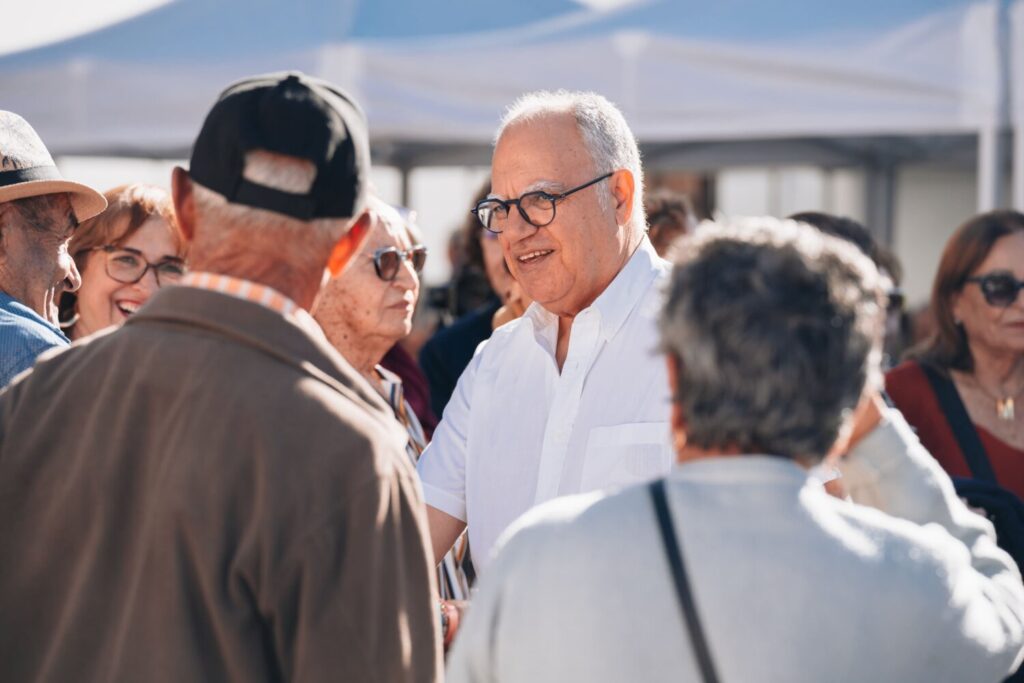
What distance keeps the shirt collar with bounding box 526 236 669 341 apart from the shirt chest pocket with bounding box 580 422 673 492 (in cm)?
24

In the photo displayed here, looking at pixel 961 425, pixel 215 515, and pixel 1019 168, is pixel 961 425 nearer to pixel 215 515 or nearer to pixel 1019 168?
pixel 1019 168

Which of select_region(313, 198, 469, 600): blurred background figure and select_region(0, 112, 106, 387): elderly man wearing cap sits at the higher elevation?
select_region(0, 112, 106, 387): elderly man wearing cap

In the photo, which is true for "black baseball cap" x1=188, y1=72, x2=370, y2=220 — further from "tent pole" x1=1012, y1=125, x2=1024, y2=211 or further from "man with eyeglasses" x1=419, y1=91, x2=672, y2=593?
"tent pole" x1=1012, y1=125, x2=1024, y2=211

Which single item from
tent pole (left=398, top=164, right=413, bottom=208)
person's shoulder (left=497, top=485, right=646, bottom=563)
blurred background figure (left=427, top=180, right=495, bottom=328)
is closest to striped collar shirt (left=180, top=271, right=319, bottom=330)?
person's shoulder (left=497, top=485, right=646, bottom=563)

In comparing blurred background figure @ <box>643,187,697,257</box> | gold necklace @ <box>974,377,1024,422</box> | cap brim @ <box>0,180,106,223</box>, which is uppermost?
cap brim @ <box>0,180,106,223</box>

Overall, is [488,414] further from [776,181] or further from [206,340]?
[776,181]

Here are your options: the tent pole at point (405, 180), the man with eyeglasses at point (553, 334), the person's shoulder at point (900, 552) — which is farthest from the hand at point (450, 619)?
the tent pole at point (405, 180)

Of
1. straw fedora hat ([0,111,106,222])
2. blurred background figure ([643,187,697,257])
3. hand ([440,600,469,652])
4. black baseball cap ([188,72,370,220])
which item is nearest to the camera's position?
black baseball cap ([188,72,370,220])

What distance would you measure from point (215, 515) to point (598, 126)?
5.32 feet

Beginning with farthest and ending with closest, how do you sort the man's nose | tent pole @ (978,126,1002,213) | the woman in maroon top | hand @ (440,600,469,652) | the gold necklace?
tent pole @ (978,126,1002,213) < the gold necklace < the woman in maroon top < the man's nose < hand @ (440,600,469,652)

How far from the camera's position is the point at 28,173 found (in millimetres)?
2822

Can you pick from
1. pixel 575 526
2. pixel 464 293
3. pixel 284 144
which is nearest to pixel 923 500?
pixel 575 526

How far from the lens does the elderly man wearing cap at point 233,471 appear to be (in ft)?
5.21

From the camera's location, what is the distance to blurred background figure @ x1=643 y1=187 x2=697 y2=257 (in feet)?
15.6
